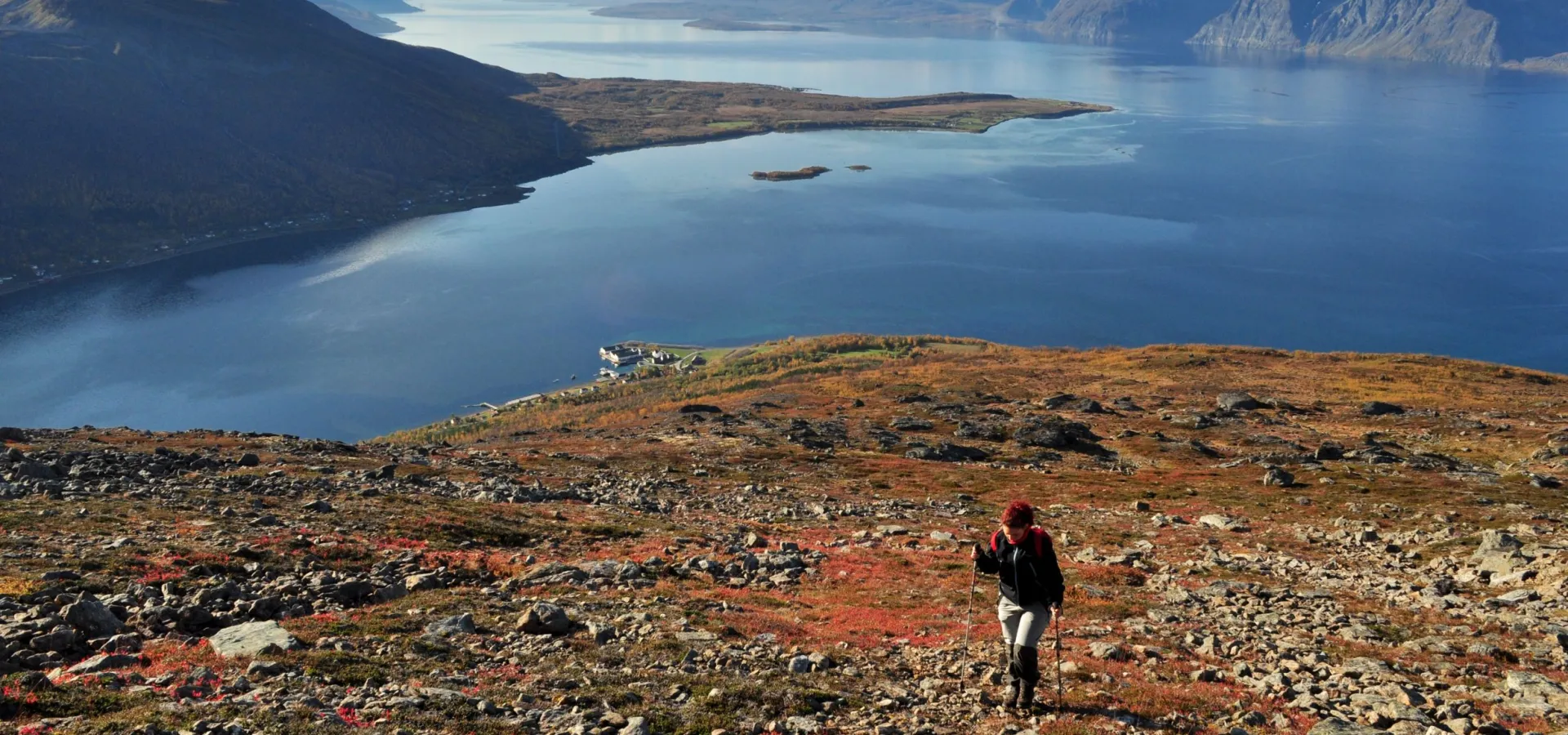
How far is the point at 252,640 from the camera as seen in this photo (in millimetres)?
14430

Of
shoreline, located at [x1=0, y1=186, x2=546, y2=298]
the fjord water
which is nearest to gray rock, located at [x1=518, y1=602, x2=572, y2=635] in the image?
the fjord water

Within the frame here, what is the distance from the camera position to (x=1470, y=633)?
1709cm

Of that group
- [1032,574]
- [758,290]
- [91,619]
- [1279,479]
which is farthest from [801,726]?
[758,290]

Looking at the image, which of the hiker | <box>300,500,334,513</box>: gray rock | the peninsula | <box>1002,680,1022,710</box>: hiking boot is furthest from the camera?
the peninsula

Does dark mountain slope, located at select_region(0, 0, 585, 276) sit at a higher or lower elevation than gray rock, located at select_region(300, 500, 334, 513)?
higher

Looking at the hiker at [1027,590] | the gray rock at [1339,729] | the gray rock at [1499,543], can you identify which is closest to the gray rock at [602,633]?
the hiker at [1027,590]

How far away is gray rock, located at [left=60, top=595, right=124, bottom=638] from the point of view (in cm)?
1452

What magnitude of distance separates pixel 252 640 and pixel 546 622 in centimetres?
434

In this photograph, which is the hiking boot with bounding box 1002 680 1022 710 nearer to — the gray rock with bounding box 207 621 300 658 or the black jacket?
the black jacket

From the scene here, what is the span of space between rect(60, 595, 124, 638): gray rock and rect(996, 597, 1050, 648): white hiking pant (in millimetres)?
13230

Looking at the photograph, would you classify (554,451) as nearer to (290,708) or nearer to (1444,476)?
(290,708)

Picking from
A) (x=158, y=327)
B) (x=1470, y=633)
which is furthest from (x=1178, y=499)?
(x=158, y=327)

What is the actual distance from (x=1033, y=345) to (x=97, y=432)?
294ft

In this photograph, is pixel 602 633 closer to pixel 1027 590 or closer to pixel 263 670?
pixel 263 670
